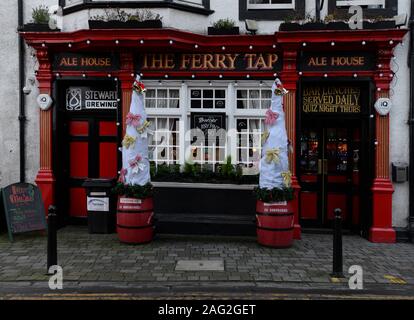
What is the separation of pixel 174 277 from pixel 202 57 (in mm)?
4707

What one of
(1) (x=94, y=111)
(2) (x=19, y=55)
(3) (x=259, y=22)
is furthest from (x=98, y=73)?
(3) (x=259, y=22)

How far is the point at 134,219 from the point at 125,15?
13.6 feet

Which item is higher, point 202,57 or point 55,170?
point 202,57

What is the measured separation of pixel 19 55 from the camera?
348 inches

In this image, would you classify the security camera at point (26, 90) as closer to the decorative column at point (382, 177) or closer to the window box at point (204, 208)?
the window box at point (204, 208)

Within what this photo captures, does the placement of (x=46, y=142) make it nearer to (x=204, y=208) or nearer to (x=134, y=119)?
(x=134, y=119)

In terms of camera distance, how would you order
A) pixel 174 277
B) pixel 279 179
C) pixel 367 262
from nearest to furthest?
pixel 174 277 → pixel 367 262 → pixel 279 179

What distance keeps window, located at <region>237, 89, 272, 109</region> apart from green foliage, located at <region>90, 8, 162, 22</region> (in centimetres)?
234

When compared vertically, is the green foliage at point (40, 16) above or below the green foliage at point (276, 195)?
above

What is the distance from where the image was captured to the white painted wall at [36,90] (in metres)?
8.29

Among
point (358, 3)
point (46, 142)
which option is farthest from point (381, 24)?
point (46, 142)

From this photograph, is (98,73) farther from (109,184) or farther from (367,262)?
(367,262)

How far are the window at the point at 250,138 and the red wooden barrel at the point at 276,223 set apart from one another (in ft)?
5.28

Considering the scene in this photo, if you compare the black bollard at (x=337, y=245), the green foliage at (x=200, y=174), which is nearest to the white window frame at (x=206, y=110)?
the green foliage at (x=200, y=174)
